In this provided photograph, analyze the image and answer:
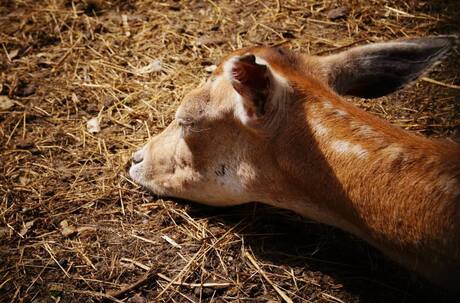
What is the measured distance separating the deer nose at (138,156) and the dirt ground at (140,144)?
247 millimetres

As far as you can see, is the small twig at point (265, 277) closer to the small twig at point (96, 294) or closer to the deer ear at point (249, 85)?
the small twig at point (96, 294)

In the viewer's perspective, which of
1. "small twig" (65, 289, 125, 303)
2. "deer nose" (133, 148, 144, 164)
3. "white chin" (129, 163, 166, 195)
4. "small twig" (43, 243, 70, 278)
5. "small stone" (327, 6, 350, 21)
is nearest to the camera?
"small twig" (65, 289, 125, 303)

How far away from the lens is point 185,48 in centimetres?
641

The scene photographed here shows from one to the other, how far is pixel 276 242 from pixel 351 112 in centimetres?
140

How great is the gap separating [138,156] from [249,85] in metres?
1.89

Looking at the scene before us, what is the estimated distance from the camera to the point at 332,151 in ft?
11.2

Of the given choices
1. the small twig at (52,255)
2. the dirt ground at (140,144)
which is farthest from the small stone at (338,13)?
the small twig at (52,255)

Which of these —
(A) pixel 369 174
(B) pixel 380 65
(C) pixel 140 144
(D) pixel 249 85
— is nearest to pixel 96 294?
(C) pixel 140 144

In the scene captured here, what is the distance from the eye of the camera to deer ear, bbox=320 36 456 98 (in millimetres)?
3887

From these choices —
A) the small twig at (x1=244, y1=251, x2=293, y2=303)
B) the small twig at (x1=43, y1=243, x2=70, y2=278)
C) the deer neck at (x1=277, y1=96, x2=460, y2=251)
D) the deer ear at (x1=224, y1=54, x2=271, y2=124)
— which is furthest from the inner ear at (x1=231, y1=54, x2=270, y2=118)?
the small twig at (x1=43, y1=243, x2=70, y2=278)

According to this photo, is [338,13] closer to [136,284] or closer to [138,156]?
[138,156]

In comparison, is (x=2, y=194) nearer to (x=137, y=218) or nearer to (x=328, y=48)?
(x=137, y=218)

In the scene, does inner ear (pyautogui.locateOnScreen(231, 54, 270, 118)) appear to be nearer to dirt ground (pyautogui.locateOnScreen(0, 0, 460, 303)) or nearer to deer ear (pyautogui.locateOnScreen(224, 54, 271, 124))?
deer ear (pyautogui.locateOnScreen(224, 54, 271, 124))

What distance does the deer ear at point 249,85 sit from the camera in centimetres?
320
